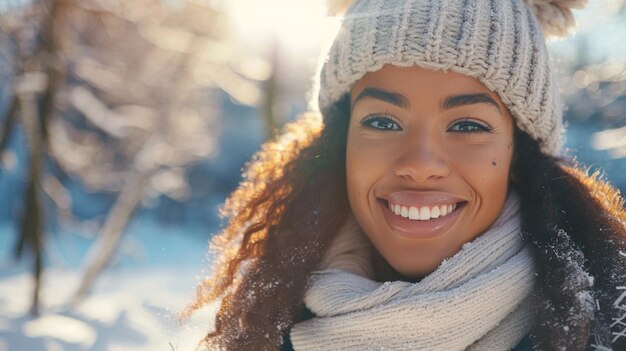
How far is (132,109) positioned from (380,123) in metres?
5.77

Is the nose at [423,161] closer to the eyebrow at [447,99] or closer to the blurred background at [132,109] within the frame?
the eyebrow at [447,99]

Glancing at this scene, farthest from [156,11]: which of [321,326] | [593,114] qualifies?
[593,114]

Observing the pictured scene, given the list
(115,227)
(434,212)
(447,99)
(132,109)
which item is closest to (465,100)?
(447,99)

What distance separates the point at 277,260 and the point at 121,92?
5525 millimetres

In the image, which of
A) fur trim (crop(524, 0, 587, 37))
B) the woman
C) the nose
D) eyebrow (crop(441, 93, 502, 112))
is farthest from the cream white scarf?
fur trim (crop(524, 0, 587, 37))

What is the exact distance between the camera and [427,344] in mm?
1658

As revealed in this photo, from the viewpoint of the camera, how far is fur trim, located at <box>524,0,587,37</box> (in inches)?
78.5

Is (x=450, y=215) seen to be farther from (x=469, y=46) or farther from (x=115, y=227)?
(x=115, y=227)

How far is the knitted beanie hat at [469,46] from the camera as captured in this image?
174cm

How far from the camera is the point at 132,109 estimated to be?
7.19 meters

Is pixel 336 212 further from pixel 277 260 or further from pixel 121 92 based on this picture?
pixel 121 92

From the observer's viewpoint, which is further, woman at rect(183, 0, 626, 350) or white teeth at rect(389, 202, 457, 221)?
white teeth at rect(389, 202, 457, 221)

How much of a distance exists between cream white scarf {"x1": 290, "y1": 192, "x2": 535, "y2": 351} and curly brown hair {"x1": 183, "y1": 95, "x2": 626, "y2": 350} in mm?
70

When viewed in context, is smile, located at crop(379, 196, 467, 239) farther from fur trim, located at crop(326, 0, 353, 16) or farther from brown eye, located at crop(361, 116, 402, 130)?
fur trim, located at crop(326, 0, 353, 16)
